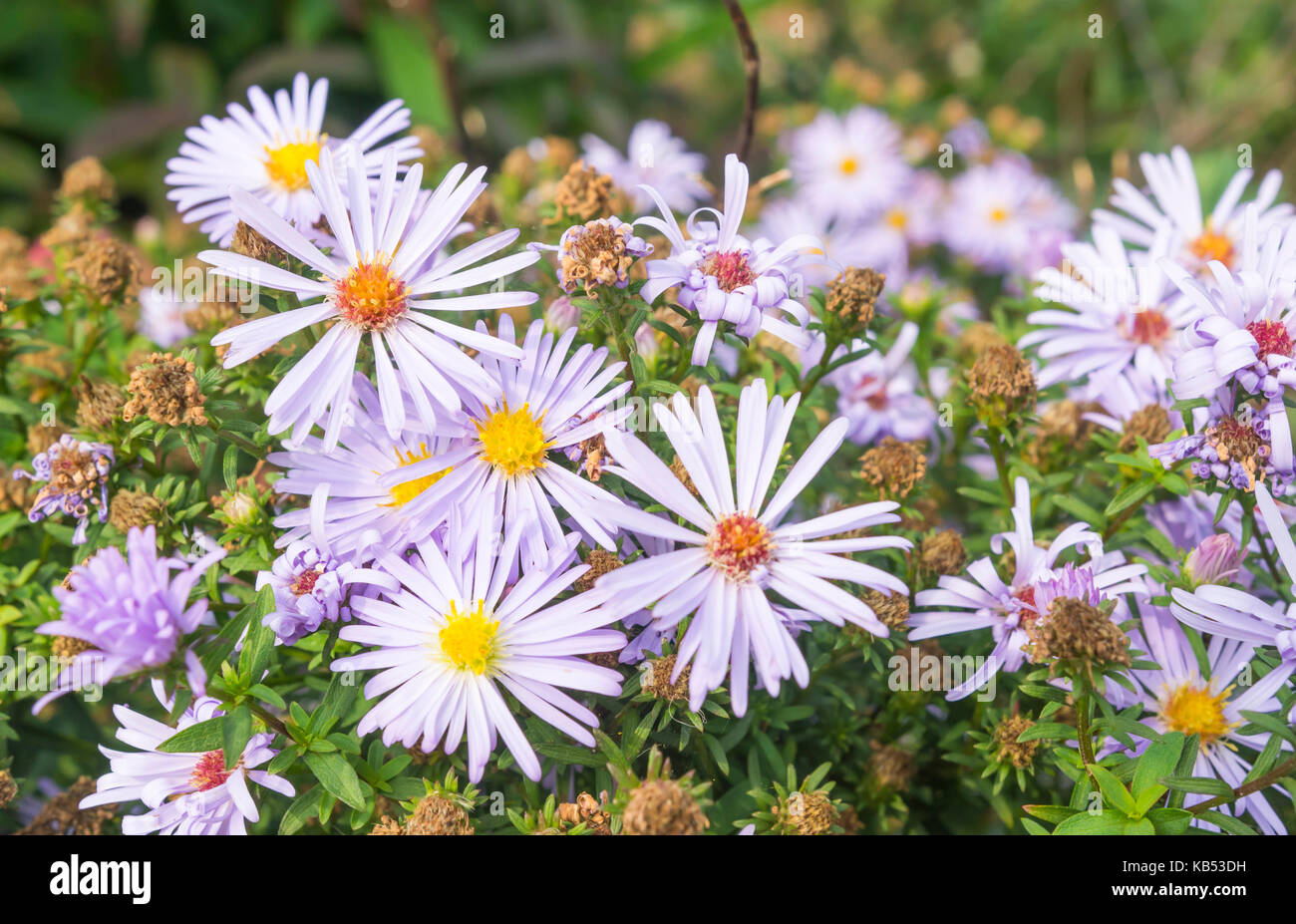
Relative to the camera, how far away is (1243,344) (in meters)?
1.19

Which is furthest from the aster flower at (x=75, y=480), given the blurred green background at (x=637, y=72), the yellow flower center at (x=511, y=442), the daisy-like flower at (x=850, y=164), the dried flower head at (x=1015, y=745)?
the daisy-like flower at (x=850, y=164)

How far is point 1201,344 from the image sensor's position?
4.18ft

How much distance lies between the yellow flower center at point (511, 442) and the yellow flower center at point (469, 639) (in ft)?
0.59

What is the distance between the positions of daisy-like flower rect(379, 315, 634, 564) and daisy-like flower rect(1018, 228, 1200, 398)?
82 centimetres

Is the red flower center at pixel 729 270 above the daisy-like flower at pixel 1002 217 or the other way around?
the other way around

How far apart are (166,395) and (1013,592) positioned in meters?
1.12

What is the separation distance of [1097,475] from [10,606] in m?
1.68

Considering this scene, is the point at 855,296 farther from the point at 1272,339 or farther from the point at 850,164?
Result: the point at 850,164

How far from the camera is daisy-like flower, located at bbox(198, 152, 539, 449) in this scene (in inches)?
45.9

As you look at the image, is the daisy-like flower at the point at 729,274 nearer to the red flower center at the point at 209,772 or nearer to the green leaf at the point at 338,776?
the green leaf at the point at 338,776

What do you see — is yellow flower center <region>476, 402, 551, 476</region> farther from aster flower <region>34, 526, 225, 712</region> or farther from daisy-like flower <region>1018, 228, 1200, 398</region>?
daisy-like flower <region>1018, 228, 1200, 398</region>

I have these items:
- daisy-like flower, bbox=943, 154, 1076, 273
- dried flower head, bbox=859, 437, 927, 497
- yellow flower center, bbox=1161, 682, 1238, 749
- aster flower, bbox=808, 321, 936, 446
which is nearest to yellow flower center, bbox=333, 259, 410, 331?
dried flower head, bbox=859, 437, 927, 497

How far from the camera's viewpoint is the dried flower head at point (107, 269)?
5.23ft

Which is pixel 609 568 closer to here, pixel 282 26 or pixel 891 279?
pixel 891 279
